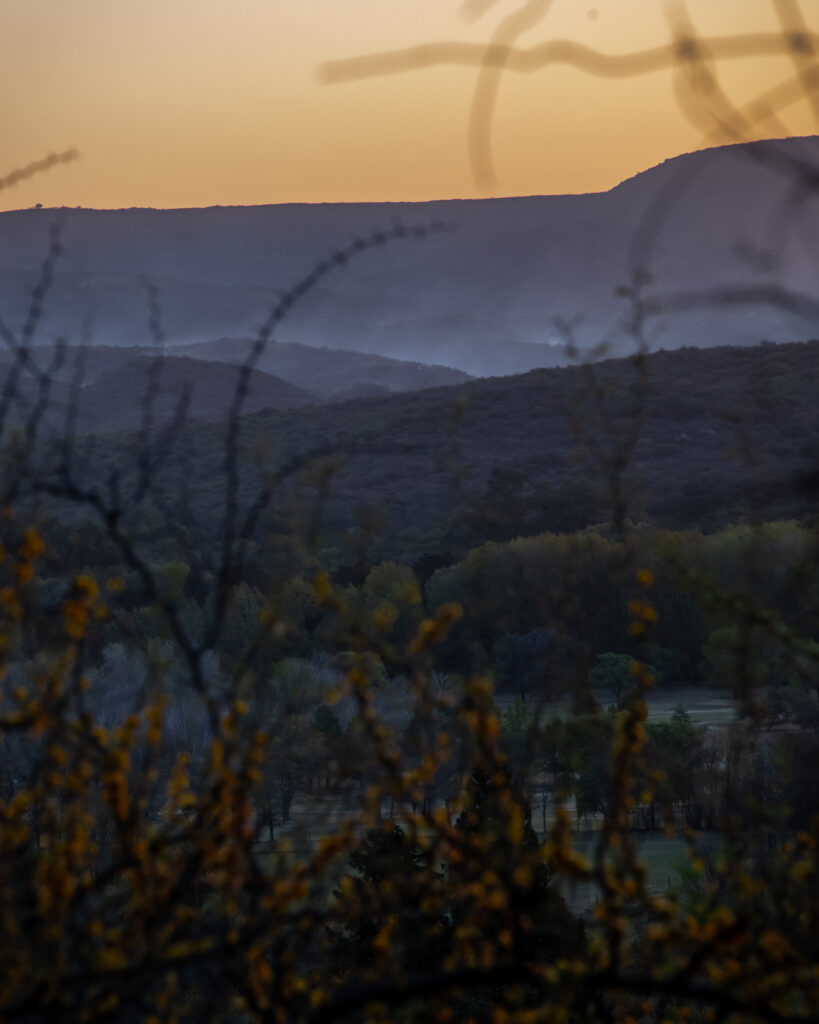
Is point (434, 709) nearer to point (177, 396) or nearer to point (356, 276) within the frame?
point (177, 396)

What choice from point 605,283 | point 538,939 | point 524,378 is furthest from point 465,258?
point 538,939

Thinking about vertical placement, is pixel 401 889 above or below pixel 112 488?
below

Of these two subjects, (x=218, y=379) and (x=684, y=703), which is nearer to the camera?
(x=684, y=703)

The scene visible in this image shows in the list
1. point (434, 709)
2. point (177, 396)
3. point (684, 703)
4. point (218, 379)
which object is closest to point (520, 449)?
point (684, 703)

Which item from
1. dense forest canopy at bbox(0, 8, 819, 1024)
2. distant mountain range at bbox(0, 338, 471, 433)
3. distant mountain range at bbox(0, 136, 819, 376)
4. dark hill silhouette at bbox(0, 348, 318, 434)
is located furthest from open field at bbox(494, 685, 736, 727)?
distant mountain range at bbox(0, 136, 819, 376)

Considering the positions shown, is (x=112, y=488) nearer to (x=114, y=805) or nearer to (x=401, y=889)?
(x=114, y=805)

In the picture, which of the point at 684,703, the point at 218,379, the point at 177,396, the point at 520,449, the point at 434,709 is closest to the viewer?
the point at 434,709

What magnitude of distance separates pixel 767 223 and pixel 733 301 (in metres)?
0.14

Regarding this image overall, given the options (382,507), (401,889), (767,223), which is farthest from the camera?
(382,507)

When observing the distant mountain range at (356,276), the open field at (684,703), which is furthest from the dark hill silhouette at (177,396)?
the open field at (684,703)

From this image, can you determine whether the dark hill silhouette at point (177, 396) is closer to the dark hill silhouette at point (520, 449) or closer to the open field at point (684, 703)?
the dark hill silhouette at point (520, 449)

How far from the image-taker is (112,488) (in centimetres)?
253

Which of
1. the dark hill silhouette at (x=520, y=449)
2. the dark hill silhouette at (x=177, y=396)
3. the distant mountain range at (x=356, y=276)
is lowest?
the dark hill silhouette at (x=520, y=449)

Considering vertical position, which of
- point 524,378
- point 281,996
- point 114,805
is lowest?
point 281,996
